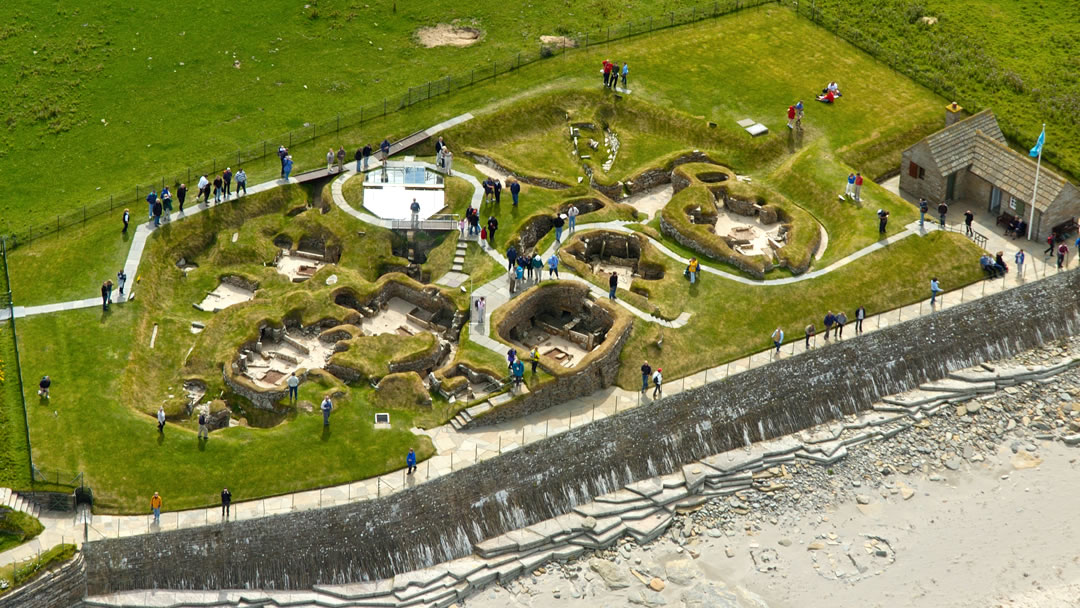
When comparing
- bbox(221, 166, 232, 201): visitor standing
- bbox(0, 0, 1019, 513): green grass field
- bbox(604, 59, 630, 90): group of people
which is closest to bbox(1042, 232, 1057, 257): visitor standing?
bbox(0, 0, 1019, 513): green grass field

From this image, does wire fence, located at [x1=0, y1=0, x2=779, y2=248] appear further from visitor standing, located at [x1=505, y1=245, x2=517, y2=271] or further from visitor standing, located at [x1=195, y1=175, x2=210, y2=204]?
visitor standing, located at [x1=505, y1=245, x2=517, y2=271]

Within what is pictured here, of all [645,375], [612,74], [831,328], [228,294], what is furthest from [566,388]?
[612,74]

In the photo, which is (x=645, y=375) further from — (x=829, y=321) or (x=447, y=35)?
(x=447, y=35)

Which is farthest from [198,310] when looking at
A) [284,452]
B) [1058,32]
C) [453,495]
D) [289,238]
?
[1058,32]

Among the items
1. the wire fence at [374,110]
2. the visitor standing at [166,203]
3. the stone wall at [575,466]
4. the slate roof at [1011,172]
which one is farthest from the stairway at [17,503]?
the slate roof at [1011,172]

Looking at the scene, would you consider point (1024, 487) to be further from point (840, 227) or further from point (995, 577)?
point (840, 227)
